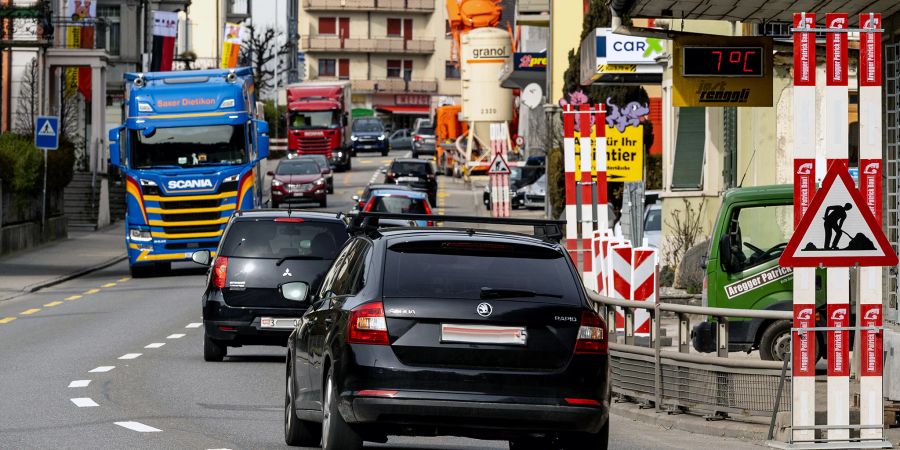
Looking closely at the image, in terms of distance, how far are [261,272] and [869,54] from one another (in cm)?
887

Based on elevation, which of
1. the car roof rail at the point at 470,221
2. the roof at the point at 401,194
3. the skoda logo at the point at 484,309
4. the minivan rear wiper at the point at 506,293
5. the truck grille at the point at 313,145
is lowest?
the skoda logo at the point at 484,309

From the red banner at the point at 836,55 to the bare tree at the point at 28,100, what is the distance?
146 ft

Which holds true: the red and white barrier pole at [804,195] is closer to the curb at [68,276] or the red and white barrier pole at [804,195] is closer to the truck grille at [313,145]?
the curb at [68,276]

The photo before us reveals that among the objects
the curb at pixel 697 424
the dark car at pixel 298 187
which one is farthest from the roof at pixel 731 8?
the dark car at pixel 298 187

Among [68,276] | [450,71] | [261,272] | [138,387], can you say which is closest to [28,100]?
[68,276]

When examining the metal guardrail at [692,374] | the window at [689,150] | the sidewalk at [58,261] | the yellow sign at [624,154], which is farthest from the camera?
the sidewalk at [58,261]

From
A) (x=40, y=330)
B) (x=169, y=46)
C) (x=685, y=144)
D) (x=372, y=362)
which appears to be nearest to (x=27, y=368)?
(x=40, y=330)

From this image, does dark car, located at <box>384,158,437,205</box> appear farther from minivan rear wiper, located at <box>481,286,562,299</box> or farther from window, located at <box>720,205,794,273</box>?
minivan rear wiper, located at <box>481,286,562,299</box>

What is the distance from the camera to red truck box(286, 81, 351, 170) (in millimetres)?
76625

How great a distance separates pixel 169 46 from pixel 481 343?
57.4 metres

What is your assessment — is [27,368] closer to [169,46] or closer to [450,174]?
[169,46]

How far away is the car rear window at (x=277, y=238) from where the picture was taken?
18.6 metres

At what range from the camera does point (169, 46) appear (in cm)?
6550

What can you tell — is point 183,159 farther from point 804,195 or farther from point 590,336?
point 590,336
